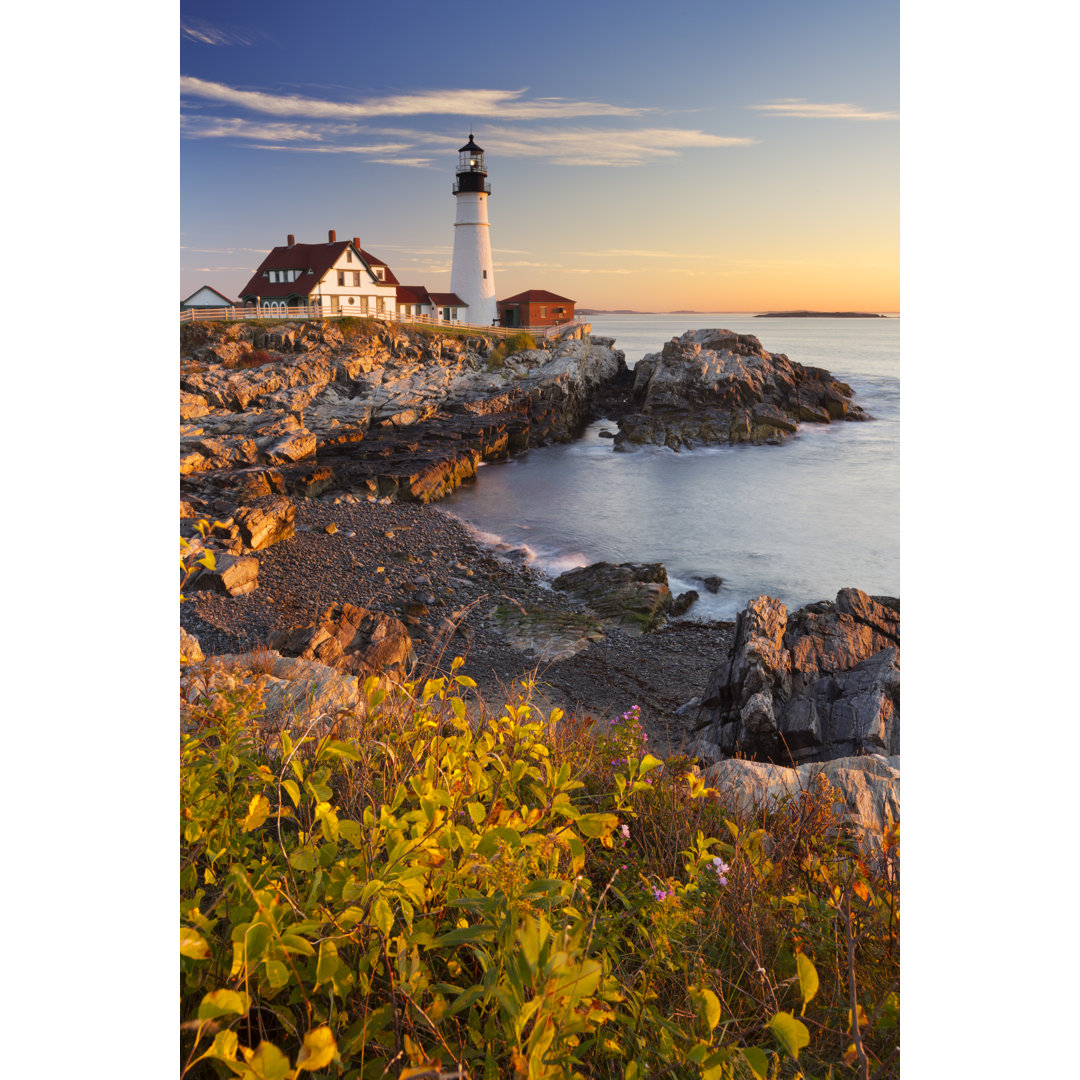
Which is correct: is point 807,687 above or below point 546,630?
above

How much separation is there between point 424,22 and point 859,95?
1.79 meters

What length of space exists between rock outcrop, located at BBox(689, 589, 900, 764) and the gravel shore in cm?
73

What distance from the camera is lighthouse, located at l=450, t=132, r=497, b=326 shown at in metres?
27.5

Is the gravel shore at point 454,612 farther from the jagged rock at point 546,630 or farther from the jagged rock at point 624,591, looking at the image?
the jagged rock at point 624,591

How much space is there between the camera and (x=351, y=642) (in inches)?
289

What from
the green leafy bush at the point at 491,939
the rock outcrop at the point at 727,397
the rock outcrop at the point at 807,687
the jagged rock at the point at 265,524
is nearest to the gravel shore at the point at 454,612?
the jagged rock at the point at 265,524

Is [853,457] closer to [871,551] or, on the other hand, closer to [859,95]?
[871,551]

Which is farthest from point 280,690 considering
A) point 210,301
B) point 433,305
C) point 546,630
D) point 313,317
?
point 433,305

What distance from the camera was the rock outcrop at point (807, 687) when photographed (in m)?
4.82

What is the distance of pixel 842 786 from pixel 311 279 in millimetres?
31320

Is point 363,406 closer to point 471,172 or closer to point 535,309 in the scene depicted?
point 471,172
